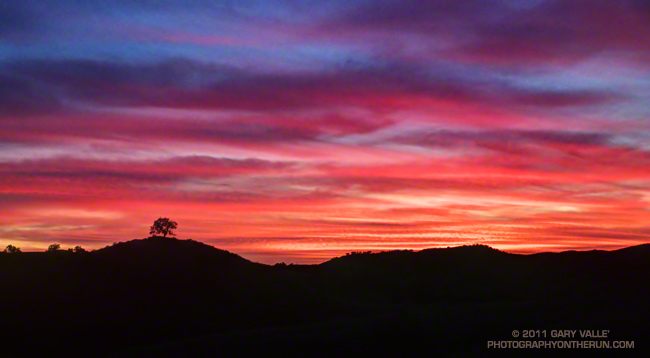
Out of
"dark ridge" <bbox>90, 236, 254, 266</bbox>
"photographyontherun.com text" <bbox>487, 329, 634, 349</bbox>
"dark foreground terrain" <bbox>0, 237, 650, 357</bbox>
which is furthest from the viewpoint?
"dark ridge" <bbox>90, 236, 254, 266</bbox>

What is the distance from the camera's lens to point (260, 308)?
38281mm

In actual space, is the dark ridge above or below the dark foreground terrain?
above

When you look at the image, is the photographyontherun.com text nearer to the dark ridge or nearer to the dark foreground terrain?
the dark foreground terrain

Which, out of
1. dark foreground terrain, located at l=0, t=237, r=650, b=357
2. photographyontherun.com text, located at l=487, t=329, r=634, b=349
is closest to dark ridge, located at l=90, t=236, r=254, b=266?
dark foreground terrain, located at l=0, t=237, r=650, b=357

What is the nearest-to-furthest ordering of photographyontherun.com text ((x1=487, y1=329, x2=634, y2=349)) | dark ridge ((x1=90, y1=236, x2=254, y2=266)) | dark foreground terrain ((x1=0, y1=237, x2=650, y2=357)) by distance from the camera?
photographyontherun.com text ((x1=487, y1=329, x2=634, y2=349)) < dark foreground terrain ((x1=0, y1=237, x2=650, y2=357)) < dark ridge ((x1=90, y1=236, x2=254, y2=266))

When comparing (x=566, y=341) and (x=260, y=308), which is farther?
(x=260, y=308)

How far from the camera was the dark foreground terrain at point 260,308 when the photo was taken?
27.4 m

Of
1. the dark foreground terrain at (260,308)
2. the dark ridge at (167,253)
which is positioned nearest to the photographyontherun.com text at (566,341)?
the dark foreground terrain at (260,308)

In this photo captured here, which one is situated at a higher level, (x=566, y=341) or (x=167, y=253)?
(x=167, y=253)

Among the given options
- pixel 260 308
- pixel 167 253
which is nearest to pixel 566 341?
pixel 260 308

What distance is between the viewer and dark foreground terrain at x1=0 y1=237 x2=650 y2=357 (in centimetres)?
2738

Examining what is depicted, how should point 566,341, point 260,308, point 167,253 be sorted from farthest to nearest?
point 167,253
point 260,308
point 566,341

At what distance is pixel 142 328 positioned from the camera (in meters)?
33.8

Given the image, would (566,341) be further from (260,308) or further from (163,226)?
(163,226)
